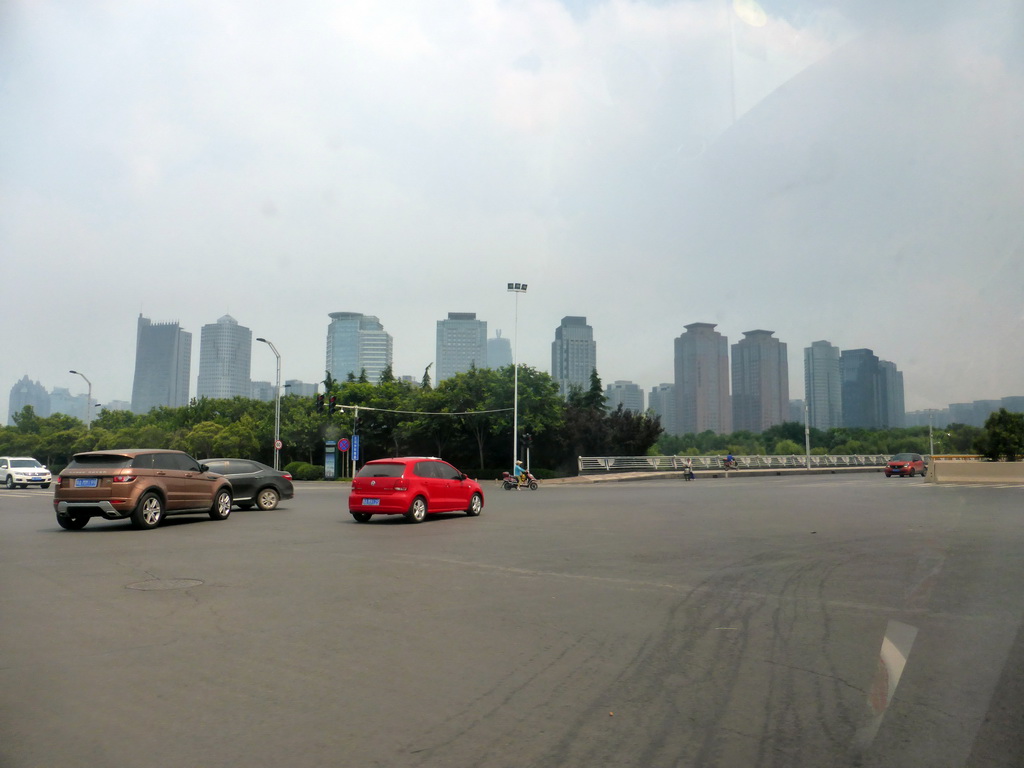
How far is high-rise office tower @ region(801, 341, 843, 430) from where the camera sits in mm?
83750

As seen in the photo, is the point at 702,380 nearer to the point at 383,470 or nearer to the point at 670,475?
the point at 670,475

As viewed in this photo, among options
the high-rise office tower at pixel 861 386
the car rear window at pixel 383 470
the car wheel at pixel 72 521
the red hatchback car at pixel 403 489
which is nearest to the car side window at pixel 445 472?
the red hatchback car at pixel 403 489

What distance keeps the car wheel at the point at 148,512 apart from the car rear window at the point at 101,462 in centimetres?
86

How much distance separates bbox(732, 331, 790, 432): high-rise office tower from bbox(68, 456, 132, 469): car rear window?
99.2 m

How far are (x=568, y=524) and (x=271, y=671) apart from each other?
12851 mm

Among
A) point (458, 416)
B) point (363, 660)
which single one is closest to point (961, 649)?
point (363, 660)

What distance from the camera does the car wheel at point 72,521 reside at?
16.7 metres

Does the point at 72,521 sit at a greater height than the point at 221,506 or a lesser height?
lesser

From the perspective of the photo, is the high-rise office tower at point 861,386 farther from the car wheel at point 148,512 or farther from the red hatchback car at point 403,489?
the car wheel at point 148,512

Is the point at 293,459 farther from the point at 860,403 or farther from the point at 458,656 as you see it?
the point at 458,656

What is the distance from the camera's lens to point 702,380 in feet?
403

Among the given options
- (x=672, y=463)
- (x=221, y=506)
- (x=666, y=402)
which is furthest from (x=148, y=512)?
(x=666, y=402)

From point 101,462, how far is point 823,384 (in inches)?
3363

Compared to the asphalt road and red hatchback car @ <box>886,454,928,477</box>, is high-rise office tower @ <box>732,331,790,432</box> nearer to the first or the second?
red hatchback car @ <box>886,454,928,477</box>
